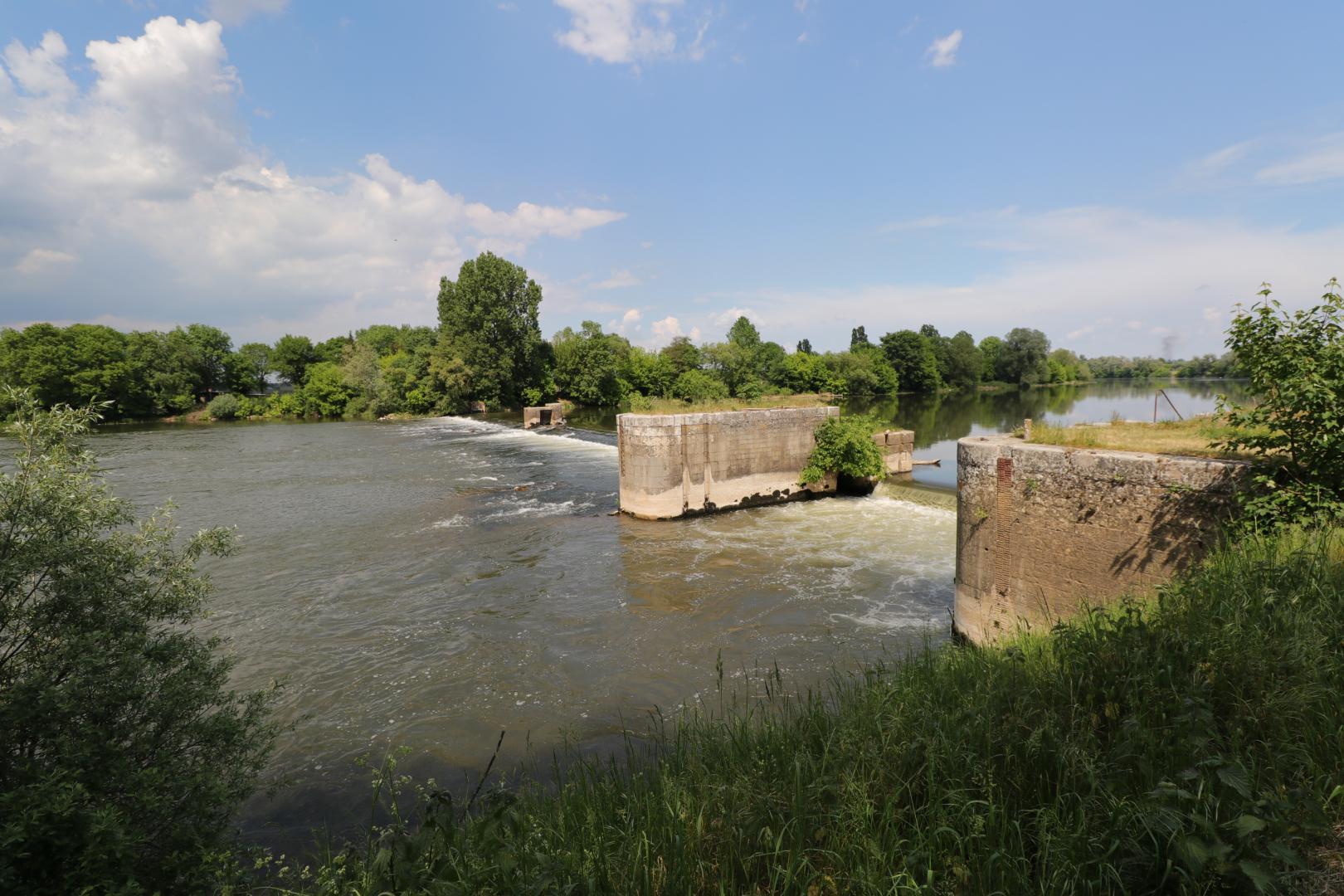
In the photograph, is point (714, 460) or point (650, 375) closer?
point (714, 460)

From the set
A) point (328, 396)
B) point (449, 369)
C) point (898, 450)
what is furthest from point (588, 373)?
point (898, 450)

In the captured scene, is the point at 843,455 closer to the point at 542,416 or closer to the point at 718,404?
the point at 718,404

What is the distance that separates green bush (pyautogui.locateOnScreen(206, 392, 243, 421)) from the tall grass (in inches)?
2631

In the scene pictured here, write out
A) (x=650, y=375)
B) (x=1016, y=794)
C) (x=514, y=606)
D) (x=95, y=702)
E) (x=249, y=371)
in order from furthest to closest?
(x=249, y=371), (x=650, y=375), (x=514, y=606), (x=95, y=702), (x=1016, y=794)

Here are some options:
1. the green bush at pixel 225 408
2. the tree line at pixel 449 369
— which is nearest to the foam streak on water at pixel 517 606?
the tree line at pixel 449 369

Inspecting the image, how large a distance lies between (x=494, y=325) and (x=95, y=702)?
56.3 metres

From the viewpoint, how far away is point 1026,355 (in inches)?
3334

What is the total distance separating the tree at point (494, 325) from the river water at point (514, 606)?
34.4 metres

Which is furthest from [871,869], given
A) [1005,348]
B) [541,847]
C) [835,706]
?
[1005,348]

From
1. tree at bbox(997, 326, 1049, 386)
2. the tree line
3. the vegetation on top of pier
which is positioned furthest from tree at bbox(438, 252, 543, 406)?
tree at bbox(997, 326, 1049, 386)

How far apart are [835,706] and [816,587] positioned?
5.04 m

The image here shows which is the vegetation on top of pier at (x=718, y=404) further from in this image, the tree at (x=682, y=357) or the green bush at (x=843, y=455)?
the tree at (x=682, y=357)

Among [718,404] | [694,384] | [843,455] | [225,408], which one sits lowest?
[843,455]

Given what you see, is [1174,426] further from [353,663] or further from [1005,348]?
[1005,348]
